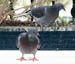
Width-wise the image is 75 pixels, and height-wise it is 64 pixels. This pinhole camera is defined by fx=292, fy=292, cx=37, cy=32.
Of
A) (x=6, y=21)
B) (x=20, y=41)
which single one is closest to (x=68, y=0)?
(x=6, y=21)

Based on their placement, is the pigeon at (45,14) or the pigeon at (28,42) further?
the pigeon at (45,14)

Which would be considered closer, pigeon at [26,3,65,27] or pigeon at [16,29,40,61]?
pigeon at [16,29,40,61]

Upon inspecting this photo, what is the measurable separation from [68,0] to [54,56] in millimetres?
1693

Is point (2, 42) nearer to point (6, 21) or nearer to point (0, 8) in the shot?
point (0, 8)

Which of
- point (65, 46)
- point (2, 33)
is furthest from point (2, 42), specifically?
point (65, 46)

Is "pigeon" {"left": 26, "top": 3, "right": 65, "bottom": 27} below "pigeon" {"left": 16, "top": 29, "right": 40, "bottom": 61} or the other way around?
the other way around

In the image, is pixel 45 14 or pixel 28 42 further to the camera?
pixel 45 14

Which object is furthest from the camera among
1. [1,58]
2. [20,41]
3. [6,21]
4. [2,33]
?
[6,21]

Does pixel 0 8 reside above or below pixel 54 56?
above

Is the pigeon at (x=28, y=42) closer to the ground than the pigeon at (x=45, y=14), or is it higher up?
closer to the ground

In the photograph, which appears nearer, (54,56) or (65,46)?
(54,56)

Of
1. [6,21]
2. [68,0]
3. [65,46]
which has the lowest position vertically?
[65,46]

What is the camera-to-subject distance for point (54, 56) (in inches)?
40.5

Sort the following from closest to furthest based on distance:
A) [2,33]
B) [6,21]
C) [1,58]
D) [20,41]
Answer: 1. [20,41]
2. [1,58]
3. [2,33]
4. [6,21]
